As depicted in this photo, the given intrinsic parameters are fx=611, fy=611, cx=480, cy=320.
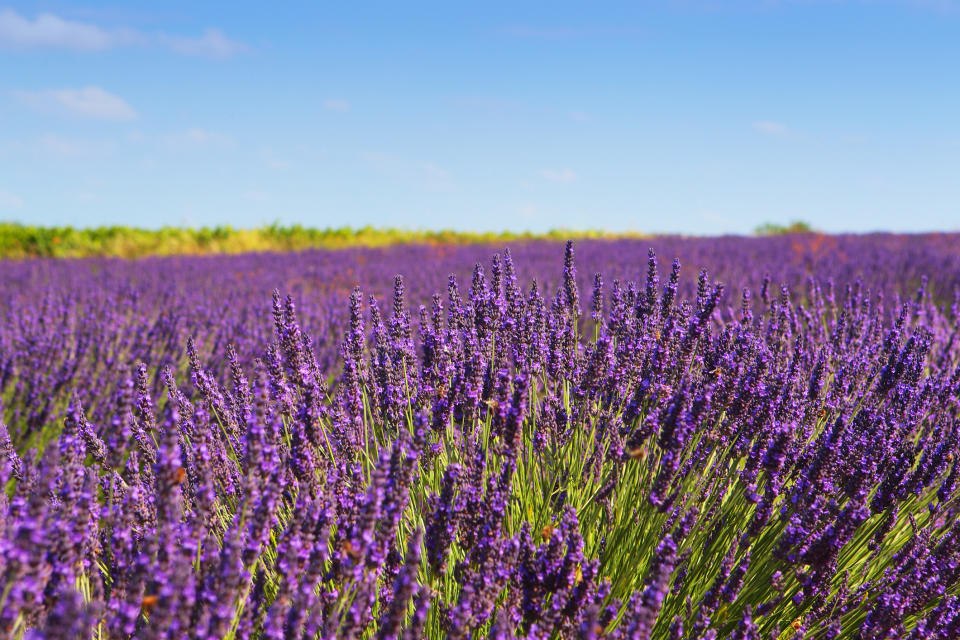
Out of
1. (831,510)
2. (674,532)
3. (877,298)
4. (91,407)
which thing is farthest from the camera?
(877,298)

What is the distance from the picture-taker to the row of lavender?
1.27 meters

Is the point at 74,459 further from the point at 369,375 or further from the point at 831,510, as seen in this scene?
the point at 831,510

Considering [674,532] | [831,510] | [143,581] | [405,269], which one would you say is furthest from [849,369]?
[405,269]

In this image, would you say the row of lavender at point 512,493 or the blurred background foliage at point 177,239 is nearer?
the row of lavender at point 512,493

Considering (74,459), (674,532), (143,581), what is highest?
(74,459)

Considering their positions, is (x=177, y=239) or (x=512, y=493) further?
(x=177, y=239)

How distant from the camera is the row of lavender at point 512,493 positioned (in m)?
1.27

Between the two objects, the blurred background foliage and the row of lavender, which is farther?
the blurred background foliage

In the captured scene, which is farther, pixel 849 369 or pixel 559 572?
pixel 849 369

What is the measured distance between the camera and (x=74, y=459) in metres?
1.38

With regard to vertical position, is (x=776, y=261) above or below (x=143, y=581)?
above

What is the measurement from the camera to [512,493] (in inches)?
88.4

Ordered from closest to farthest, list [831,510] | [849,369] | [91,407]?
[831,510] < [849,369] < [91,407]

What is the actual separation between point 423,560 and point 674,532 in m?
0.76
